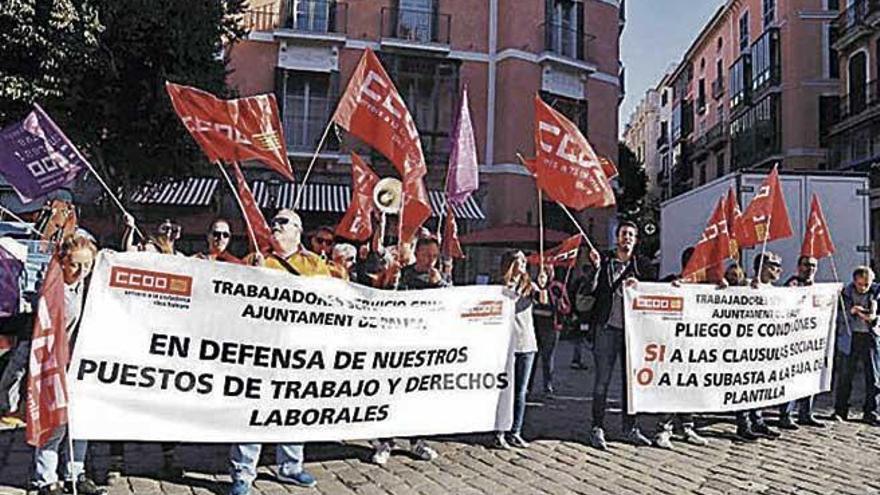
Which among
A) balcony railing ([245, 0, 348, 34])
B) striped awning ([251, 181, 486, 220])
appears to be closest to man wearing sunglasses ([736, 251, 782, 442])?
striped awning ([251, 181, 486, 220])

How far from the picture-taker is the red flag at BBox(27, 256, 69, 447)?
16.0ft

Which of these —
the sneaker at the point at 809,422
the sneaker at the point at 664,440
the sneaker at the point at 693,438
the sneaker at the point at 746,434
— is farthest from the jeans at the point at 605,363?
the sneaker at the point at 809,422

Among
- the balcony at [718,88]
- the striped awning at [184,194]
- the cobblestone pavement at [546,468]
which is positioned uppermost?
the balcony at [718,88]

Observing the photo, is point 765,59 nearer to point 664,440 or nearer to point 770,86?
point 770,86

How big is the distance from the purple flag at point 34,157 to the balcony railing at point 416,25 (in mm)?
19109

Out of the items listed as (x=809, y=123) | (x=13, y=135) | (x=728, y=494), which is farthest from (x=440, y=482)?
(x=809, y=123)

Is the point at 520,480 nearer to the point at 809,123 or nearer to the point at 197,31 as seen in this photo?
the point at 197,31

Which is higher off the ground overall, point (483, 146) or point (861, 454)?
point (483, 146)

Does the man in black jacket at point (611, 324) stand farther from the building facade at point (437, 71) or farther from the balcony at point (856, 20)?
the balcony at point (856, 20)

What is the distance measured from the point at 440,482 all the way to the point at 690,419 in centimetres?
300

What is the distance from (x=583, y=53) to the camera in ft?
91.5

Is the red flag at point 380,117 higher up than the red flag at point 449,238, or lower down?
higher up

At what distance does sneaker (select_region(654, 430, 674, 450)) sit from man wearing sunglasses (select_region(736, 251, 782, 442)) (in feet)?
2.80

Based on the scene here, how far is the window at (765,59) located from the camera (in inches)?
1623
